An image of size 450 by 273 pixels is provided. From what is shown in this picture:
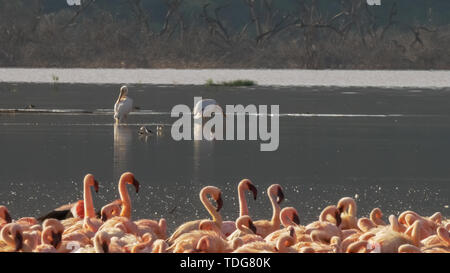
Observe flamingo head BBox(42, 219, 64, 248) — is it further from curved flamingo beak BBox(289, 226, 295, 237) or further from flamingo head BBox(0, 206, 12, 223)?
curved flamingo beak BBox(289, 226, 295, 237)

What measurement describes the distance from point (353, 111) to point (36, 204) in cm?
1705

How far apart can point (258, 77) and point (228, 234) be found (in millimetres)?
44789

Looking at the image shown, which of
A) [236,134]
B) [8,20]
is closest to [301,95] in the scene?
[236,134]

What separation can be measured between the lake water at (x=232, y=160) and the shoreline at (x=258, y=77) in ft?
51.7

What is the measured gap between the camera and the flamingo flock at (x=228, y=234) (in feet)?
31.7

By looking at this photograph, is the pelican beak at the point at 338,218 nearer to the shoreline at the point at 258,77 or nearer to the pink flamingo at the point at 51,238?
the pink flamingo at the point at 51,238

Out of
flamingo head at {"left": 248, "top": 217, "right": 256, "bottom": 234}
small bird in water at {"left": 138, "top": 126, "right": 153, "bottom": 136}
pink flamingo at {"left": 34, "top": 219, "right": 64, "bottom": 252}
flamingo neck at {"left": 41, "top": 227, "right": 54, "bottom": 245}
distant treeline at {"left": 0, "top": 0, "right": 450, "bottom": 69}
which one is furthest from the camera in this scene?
distant treeline at {"left": 0, "top": 0, "right": 450, "bottom": 69}

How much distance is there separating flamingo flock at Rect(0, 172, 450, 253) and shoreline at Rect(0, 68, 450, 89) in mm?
32640

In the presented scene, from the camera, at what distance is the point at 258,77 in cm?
5588

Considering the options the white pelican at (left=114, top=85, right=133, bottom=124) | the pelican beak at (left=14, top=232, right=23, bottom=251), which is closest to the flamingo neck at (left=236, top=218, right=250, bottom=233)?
the pelican beak at (left=14, top=232, right=23, bottom=251)

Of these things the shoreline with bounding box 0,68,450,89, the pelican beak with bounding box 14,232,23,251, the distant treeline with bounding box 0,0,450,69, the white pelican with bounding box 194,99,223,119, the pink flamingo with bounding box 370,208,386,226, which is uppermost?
the distant treeline with bounding box 0,0,450,69

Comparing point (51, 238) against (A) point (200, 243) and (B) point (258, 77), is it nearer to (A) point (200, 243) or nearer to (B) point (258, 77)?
(A) point (200, 243)

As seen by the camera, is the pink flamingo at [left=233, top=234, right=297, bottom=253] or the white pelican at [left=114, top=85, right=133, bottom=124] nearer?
the pink flamingo at [left=233, top=234, right=297, bottom=253]

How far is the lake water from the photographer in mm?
14391
